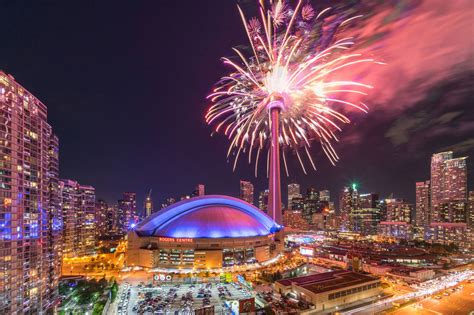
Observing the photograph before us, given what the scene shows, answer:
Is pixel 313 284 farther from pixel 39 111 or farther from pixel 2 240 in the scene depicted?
pixel 39 111

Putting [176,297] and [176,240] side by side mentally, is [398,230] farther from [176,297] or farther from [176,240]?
[176,297]

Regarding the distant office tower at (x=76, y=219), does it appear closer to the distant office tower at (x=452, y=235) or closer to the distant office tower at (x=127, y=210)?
the distant office tower at (x=127, y=210)

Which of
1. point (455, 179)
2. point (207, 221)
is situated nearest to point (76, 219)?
point (207, 221)

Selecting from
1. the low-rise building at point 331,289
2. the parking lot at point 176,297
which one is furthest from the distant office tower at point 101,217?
the low-rise building at point 331,289

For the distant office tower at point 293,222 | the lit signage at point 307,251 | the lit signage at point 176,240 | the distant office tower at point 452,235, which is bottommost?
the distant office tower at point 293,222

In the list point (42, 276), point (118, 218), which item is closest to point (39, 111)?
point (42, 276)
